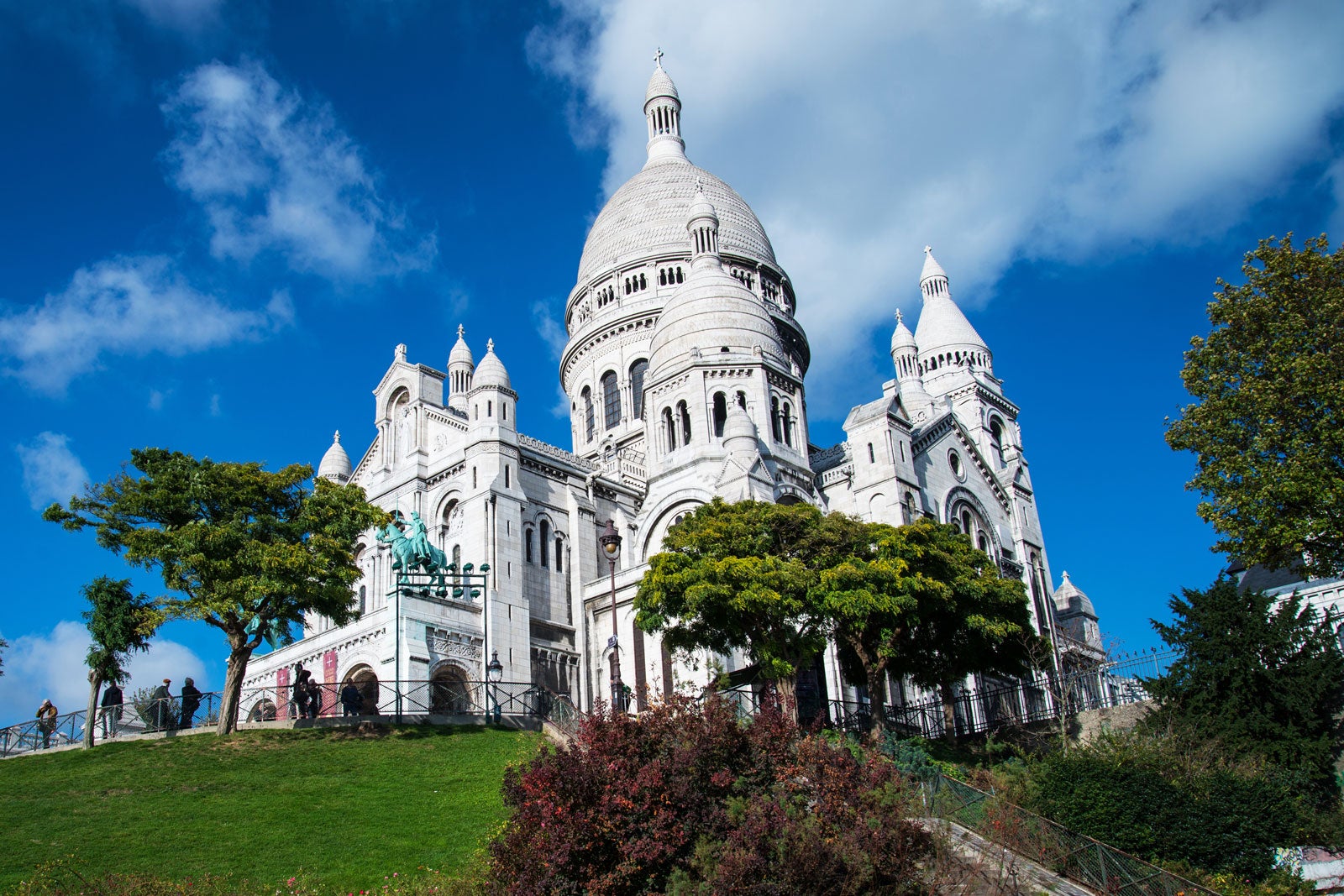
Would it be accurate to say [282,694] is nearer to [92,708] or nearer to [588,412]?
[92,708]

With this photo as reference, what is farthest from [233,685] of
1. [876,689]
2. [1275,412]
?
[1275,412]

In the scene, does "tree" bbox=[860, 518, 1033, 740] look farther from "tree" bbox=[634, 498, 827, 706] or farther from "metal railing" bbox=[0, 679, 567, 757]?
"metal railing" bbox=[0, 679, 567, 757]

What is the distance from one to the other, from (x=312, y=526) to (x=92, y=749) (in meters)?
8.04

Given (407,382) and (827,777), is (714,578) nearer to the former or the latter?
(827,777)

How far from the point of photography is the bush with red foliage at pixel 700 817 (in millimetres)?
16000

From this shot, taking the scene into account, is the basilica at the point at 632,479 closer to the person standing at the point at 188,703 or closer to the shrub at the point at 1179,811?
the person standing at the point at 188,703

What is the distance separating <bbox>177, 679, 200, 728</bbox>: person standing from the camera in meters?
32.2

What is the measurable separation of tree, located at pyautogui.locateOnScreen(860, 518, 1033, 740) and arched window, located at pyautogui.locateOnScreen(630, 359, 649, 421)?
28.0 metres

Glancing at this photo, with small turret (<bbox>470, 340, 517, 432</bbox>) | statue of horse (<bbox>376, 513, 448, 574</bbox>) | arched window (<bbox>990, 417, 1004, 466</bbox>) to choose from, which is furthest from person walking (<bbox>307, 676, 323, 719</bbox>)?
arched window (<bbox>990, 417, 1004, 466</bbox>)

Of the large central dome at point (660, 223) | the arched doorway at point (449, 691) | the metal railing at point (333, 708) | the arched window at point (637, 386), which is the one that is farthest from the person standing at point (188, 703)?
the large central dome at point (660, 223)

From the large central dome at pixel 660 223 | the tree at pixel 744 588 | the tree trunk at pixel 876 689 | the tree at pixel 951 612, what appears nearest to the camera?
the tree at pixel 744 588

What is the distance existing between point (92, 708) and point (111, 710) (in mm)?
545

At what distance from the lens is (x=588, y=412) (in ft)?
211

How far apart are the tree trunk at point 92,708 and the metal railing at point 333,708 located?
21 cm
